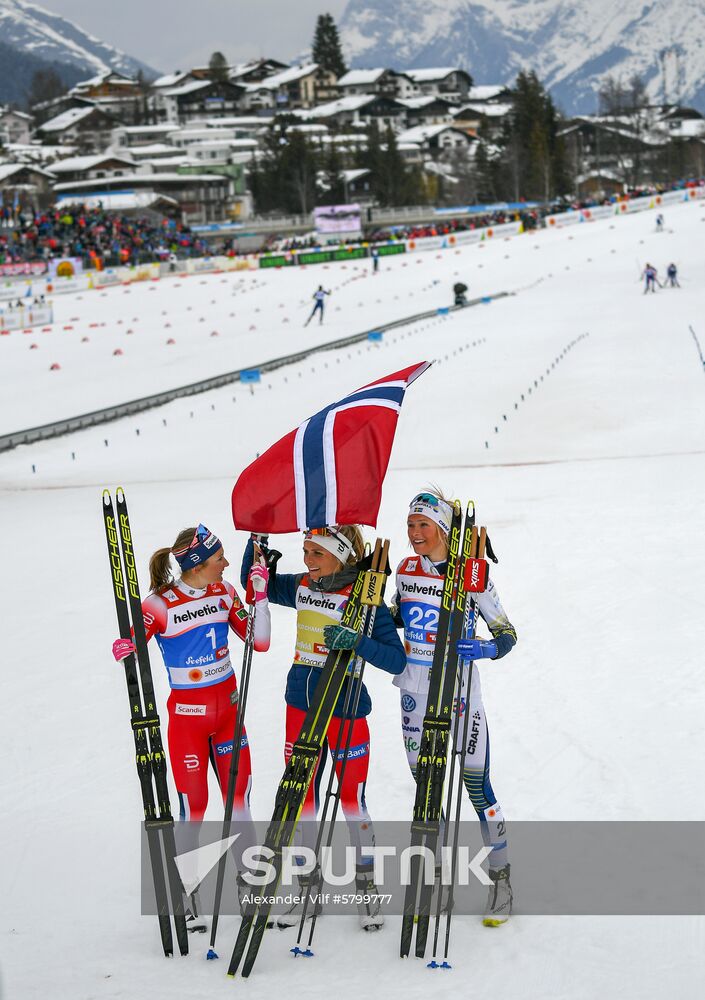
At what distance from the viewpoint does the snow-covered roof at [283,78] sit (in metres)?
155

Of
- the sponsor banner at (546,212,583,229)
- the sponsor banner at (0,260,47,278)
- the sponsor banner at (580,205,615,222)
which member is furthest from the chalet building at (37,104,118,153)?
the sponsor banner at (0,260,47,278)

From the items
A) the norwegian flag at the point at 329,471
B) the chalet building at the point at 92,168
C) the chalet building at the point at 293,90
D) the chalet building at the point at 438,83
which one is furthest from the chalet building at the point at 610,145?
the norwegian flag at the point at 329,471

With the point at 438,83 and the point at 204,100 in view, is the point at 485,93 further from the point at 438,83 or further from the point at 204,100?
the point at 204,100

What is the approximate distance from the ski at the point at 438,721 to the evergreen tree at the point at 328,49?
543 feet

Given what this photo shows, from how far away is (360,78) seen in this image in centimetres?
15400

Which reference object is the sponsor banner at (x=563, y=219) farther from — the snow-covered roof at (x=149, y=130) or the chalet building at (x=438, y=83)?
the chalet building at (x=438, y=83)

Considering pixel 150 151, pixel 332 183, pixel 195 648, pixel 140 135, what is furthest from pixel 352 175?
pixel 195 648

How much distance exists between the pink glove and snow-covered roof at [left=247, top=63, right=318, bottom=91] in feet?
523

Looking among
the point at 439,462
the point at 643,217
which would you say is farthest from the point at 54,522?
the point at 643,217

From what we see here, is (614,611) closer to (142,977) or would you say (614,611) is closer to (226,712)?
(226,712)

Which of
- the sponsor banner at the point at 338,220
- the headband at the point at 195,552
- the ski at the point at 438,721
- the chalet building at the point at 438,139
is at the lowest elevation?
the ski at the point at 438,721

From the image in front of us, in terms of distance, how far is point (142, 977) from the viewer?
489 cm

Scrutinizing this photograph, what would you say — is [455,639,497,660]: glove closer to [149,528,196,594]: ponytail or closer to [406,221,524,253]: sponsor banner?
[149,528,196,594]: ponytail

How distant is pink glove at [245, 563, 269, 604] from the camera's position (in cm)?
530
